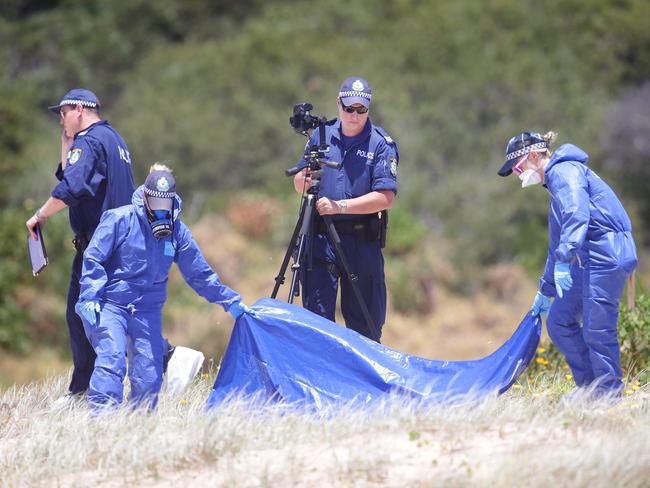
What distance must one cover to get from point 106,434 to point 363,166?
2.31m

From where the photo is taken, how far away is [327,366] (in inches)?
249

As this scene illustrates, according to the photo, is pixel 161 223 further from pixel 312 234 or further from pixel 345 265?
pixel 345 265

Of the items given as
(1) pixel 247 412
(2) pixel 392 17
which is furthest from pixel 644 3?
(1) pixel 247 412

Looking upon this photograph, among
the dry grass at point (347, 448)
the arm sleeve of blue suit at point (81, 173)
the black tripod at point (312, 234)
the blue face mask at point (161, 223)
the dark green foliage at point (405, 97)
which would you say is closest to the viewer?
the dry grass at point (347, 448)

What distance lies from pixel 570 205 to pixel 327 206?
4.82 ft

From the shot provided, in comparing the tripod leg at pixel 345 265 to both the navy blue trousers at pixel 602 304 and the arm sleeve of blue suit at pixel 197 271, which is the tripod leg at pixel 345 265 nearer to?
the arm sleeve of blue suit at pixel 197 271

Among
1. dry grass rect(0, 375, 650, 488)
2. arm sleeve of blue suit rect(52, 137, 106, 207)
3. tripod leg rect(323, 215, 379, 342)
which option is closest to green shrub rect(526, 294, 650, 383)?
tripod leg rect(323, 215, 379, 342)

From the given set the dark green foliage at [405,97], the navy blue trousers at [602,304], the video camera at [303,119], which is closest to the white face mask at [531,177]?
the navy blue trousers at [602,304]

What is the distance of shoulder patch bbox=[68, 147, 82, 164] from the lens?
21.3 feet

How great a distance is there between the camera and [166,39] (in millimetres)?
27156

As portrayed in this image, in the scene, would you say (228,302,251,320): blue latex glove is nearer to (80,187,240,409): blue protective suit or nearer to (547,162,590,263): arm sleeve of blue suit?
(80,187,240,409): blue protective suit

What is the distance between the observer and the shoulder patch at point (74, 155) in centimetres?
650

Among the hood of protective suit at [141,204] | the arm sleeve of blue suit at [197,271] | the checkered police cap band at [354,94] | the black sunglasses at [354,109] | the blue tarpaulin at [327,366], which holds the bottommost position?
A: the blue tarpaulin at [327,366]

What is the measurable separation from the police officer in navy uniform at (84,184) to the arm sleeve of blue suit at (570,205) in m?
2.55
